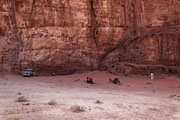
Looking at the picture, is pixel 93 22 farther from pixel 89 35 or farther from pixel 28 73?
pixel 28 73

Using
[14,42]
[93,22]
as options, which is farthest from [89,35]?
[14,42]

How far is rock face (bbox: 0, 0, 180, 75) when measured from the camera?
1980 centimetres

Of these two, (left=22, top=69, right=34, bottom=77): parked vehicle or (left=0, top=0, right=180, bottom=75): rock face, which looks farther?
(left=0, top=0, right=180, bottom=75): rock face

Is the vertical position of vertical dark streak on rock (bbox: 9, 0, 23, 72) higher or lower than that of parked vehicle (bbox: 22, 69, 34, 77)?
higher

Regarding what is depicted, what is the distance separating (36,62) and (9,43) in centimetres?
433

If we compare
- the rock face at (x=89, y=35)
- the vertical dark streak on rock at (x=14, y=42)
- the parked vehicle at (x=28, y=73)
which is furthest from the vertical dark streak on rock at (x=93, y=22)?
the vertical dark streak on rock at (x=14, y=42)

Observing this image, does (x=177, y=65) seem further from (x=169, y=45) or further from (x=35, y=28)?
(x=35, y=28)

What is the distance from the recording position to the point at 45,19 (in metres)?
20.3

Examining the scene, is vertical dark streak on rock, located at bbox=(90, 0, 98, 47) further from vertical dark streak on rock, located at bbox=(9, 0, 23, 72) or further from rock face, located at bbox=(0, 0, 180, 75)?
vertical dark streak on rock, located at bbox=(9, 0, 23, 72)

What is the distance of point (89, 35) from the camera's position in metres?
21.3

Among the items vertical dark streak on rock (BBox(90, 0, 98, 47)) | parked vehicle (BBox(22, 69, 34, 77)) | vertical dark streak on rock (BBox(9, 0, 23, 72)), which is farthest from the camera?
vertical dark streak on rock (BBox(90, 0, 98, 47))

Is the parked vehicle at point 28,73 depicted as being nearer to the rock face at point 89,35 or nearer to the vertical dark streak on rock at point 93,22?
the rock face at point 89,35

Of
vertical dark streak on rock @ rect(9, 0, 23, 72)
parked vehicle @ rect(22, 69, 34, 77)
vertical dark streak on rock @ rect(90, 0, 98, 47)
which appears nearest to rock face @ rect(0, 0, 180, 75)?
vertical dark streak on rock @ rect(9, 0, 23, 72)

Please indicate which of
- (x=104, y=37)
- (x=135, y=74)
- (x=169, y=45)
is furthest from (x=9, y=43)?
(x=169, y=45)
